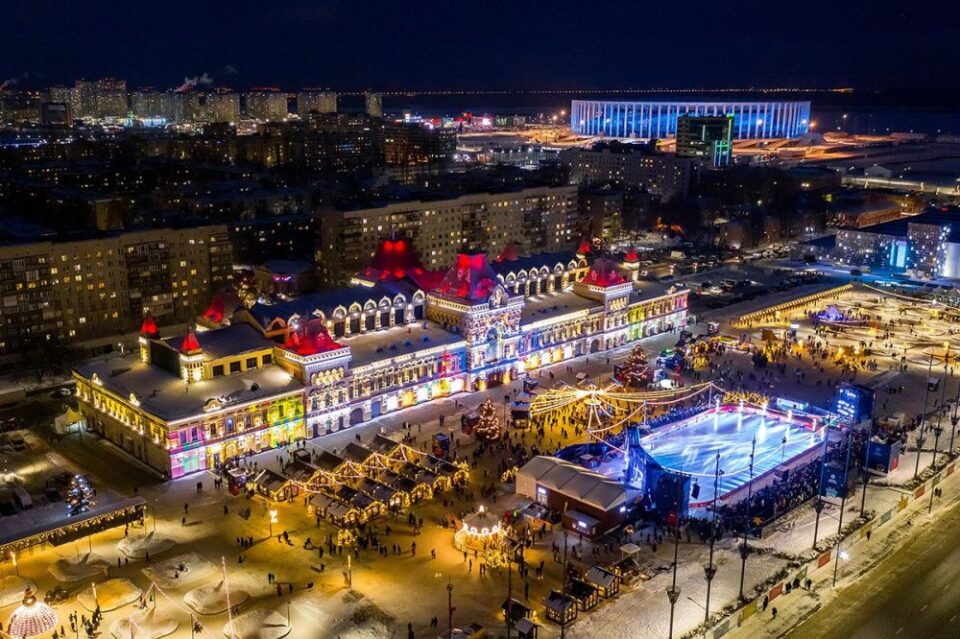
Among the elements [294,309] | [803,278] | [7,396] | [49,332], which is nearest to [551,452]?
[294,309]

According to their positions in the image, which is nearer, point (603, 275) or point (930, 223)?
point (603, 275)

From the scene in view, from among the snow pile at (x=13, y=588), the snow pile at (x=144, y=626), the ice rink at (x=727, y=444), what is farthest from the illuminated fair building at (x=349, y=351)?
the ice rink at (x=727, y=444)

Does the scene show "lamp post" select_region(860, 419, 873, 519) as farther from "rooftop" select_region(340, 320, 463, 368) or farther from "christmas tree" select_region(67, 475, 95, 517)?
"christmas tree" select_region(67, 475, 95, 517)

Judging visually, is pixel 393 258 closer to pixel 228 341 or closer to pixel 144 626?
pixel 228 341

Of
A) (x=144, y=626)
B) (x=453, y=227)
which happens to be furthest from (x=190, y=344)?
(x=453, y=227)

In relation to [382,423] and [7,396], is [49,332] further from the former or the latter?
[382,423]

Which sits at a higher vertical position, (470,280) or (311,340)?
(470,280)
